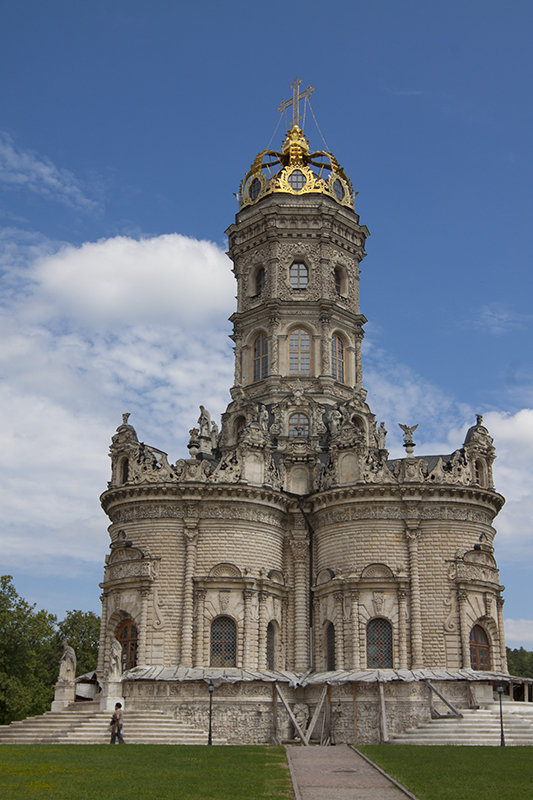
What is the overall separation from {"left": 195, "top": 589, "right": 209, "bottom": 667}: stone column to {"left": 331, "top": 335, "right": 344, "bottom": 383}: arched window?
16360 mm

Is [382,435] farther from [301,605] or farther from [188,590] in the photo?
[188,590]

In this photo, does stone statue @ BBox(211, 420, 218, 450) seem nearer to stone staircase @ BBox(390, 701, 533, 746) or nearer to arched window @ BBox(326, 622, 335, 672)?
arched window @ BBox(326, 622, 335, 672)

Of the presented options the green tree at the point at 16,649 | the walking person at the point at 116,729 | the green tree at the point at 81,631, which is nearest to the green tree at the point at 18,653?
the green tree at the point at 16,649

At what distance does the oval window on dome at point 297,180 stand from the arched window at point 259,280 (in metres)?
5.40

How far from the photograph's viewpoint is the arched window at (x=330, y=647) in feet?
139

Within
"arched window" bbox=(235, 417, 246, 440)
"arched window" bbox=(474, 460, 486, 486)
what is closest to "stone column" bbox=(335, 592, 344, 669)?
"arched window" bbox=(474, 460, 486, 486)

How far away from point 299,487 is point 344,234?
17.3 m

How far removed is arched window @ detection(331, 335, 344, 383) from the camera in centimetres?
5169

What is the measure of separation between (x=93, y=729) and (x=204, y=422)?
18.6m

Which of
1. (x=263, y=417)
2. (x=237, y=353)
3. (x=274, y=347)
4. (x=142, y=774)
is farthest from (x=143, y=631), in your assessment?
(x=142, y=774)

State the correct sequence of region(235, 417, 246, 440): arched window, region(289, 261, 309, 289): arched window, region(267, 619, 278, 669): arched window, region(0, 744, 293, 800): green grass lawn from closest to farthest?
region(0, 744, 293, 800): green grass lawn
region(267, 619, 278, 669): arched window
region(235, 417, 246, 440): arched window
region(289, 261, 309, 289): arched window

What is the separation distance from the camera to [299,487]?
151ft

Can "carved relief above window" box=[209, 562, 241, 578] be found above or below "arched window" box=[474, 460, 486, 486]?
below

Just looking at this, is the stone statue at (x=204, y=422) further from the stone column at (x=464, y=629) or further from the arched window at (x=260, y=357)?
the stone column at (x=464, y=629)
